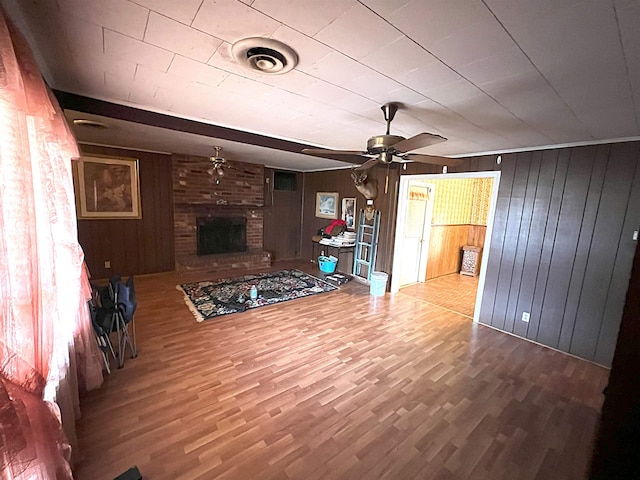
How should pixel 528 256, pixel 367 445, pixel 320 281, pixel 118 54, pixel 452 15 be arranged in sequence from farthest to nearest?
pixel 320 281 → pixel 528 256 → pixel 367 445 → pixel 118 54 → pixel 452 15

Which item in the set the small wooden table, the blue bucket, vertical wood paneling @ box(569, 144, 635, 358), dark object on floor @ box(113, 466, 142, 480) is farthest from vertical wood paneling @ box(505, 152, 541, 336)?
dark object on floor @ box(113, 466, 142, 480)

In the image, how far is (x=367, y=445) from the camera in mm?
1714

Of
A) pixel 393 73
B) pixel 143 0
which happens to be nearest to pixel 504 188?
pixel 393 73

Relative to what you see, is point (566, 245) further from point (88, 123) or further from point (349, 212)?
point (88, 123)

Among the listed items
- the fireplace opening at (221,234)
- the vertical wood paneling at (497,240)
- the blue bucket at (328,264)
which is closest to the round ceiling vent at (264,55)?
the vertical wood paneling at (497,240)

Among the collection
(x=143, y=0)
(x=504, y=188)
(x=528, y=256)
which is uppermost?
(x=143, y=0)

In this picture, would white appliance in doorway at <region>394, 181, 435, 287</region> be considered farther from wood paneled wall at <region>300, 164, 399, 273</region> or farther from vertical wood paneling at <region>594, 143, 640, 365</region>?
vertical wood paneling at <region>594, 143, 640, 365</region>

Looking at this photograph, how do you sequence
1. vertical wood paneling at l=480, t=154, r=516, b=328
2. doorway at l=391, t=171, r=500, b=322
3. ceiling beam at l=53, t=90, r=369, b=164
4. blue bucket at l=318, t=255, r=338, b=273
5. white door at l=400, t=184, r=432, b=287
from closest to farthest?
ceiling beam at l=53, t=90, r=369, b=164 → vertical wood paneling at l=480, t=154, r=516, b=328 → doorway at l=391, t=171, r=500, b=322 → white door at l=400, t=184, r=432, b=287 → blue bucket at l=318, t=255, r=338, b=273

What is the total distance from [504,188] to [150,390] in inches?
171

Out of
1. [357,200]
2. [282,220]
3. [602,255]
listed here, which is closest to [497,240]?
[602,255]

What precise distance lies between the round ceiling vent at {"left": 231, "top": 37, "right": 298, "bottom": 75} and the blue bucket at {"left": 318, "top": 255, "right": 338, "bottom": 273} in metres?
4.26

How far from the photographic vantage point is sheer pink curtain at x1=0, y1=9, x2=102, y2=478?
890 millimetres

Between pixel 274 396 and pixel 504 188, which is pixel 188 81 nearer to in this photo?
pixel 274 396

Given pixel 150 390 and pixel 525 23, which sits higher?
pixel 525 23
